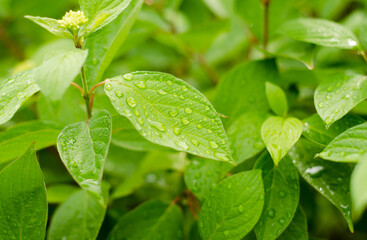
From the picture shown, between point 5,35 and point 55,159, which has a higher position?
point 5,35

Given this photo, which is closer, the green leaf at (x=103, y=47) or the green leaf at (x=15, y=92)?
the green leaf at (x=15, y=92)

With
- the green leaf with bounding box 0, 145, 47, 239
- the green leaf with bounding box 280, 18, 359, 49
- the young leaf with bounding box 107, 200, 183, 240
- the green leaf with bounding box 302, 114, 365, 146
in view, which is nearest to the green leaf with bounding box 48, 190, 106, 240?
the young leaf with bounding box 107, 200, 183, 240

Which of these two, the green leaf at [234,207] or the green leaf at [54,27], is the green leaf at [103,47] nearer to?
the green leaf at [54,27]

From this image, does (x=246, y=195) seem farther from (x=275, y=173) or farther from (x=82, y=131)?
(x=82, y=131)

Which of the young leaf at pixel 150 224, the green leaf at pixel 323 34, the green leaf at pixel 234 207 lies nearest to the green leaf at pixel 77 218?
the young leaf at pixel 150 224

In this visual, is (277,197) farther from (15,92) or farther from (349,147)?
(15,92)

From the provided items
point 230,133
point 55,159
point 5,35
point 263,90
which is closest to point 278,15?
point 263,90

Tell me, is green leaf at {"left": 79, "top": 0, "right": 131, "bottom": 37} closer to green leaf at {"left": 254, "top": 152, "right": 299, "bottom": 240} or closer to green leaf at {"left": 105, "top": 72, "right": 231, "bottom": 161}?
green leaf at {"left": 105, "top": 72, "right": 231, "bottom": 161}
